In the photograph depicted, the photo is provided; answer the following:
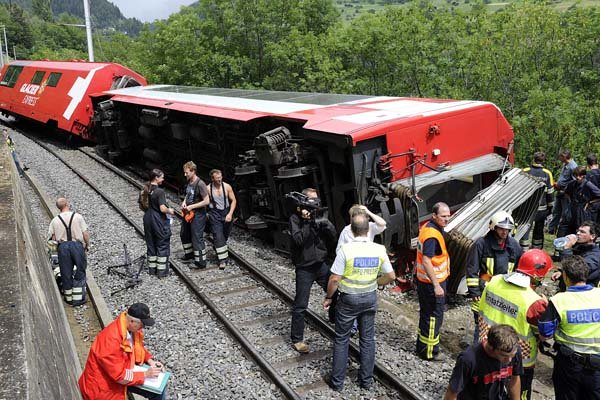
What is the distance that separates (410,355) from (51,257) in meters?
5.40

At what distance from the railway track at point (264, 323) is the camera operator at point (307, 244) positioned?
302 mm

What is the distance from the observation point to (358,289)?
4.78 meters

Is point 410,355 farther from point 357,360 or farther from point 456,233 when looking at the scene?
point 456,233

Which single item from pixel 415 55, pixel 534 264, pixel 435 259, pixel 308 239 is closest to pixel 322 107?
pixel 308 239

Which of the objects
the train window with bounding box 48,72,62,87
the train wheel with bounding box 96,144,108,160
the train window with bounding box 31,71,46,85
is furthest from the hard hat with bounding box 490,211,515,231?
the train window with bounding box 31,71,46,85

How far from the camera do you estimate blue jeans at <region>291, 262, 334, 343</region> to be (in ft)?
18.1

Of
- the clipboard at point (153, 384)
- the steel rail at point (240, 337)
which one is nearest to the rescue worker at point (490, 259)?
the steel rail at point (240, 337)

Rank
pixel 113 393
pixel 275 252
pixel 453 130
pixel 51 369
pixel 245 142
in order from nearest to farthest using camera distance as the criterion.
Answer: pixel 51 369 < pixel 113 393 < pixel 453 130 < pixel 275 252 < pixel 245 142

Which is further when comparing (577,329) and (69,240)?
(69,240)

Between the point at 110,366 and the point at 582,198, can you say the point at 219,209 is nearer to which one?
the point at 110,366

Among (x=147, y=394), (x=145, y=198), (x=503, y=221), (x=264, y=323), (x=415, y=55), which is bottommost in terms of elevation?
(x=264, y=323)

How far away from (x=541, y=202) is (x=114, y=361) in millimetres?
7090

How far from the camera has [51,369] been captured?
3.06m

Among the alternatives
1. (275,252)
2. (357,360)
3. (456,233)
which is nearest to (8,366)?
(357,360)
